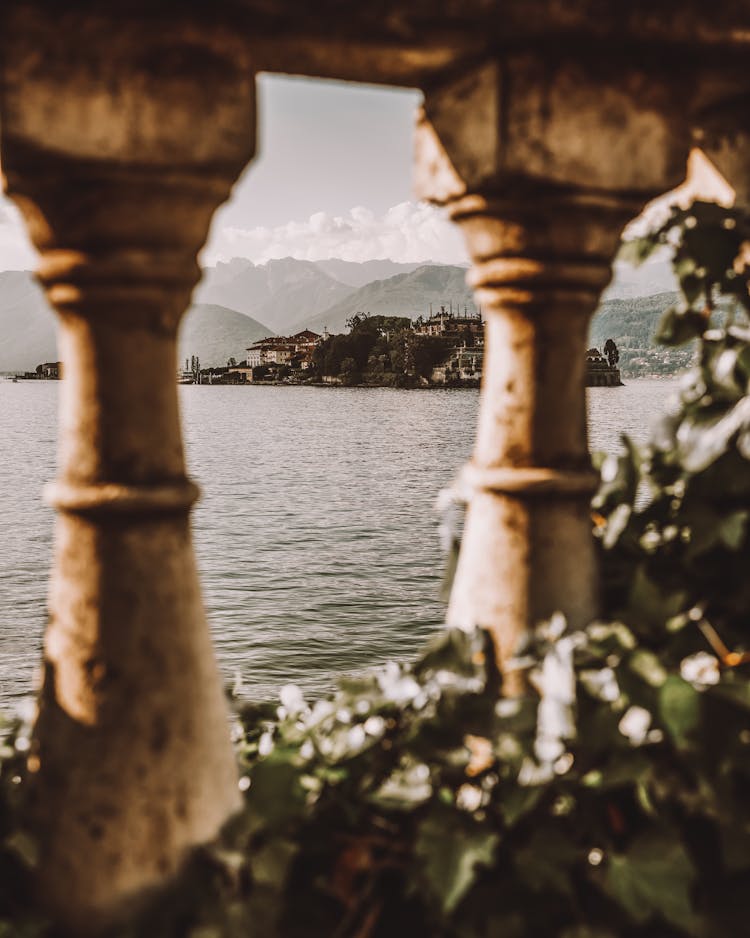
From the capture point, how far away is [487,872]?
2.37m

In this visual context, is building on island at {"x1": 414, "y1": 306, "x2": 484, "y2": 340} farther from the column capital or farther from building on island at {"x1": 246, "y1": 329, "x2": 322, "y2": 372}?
the column capital

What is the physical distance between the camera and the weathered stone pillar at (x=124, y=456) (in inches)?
81.1

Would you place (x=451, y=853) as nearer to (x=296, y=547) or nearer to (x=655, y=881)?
(x=655, y=881)

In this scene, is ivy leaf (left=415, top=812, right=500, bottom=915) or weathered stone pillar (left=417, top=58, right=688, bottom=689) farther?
weathered stone pillar (left=417, top=58, right=688, bottom=689)

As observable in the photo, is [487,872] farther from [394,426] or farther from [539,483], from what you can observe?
[394,426]

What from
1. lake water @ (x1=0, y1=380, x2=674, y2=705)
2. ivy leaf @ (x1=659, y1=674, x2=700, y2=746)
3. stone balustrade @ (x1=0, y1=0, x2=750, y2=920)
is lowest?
lake water @ (x1=0, y1=380, x2=674, y2=705)

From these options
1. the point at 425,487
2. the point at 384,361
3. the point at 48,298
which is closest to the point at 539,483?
the point at 48,298

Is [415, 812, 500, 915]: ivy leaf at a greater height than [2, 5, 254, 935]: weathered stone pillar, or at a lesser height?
lesser

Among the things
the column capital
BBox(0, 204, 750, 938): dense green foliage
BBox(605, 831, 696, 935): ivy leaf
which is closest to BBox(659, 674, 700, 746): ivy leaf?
BBox(0, 204, 750, 938): dense green foliage

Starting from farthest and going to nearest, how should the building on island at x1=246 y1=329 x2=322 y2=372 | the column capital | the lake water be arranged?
the building on island at x1=246 y1=329 x2=322 y2=372 → the lake water → the column capital

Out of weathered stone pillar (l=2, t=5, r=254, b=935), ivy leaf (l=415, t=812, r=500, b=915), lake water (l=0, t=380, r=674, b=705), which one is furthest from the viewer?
lake water (l=0, t=380, r=674, b=705)

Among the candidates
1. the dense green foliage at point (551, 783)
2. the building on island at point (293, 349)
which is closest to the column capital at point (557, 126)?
the dense green foliage at point (551, 783)

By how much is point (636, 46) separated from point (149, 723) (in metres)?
1.82

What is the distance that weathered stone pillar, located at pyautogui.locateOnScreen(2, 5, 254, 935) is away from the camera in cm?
206
